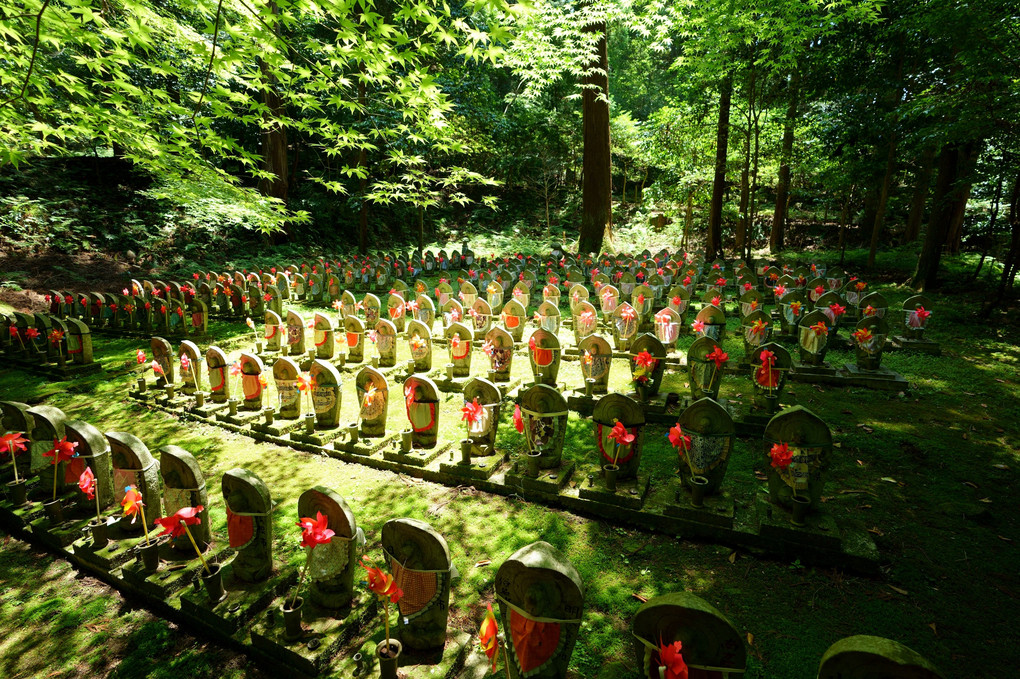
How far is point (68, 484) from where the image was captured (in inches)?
159

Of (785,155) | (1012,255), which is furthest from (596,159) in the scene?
(1012,255)

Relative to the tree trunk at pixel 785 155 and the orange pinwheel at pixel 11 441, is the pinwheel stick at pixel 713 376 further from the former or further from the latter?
the tree trunk at pixel 785 155

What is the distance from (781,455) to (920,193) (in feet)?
58.8

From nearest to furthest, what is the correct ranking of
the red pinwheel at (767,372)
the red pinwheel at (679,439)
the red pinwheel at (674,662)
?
the red pinwheel at (674,662) < the red pinwheel at (679,439) < the red pinwheel at (767,372)

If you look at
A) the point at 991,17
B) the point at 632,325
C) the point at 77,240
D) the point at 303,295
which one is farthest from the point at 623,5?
the point at 77,240

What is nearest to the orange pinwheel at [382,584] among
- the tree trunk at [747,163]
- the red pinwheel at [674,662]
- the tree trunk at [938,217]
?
the red pinwheel at [674,662]

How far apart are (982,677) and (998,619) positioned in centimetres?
60

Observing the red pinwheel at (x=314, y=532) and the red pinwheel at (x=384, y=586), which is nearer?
the red pinwheel at (x=384, y=586)

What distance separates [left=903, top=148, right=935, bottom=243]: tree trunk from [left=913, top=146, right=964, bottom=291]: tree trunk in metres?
3.04

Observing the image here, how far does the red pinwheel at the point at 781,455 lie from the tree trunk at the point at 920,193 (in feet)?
49.7

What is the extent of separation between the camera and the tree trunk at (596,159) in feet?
49.3

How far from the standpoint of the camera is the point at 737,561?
3301 millimetres

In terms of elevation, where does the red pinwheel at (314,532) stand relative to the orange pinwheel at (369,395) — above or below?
above

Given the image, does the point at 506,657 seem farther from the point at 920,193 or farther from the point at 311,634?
the point at 920,193
